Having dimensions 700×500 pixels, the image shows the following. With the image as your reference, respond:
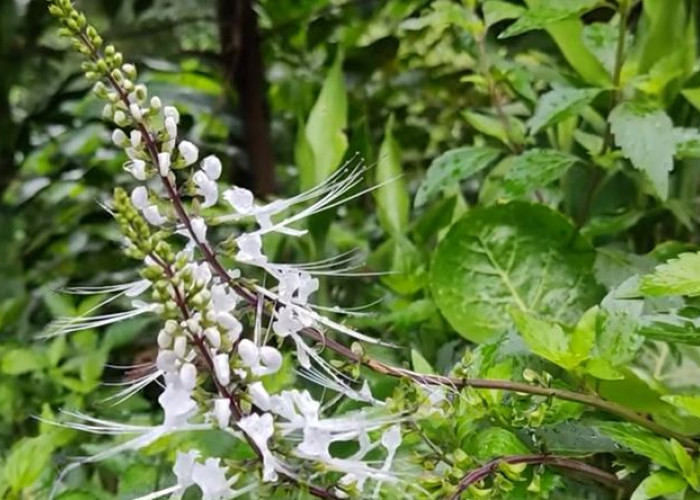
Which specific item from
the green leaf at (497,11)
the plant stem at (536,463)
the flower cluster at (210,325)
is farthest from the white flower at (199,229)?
the green leaf at (497,11)

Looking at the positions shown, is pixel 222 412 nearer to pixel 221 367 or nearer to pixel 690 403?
pixel 221 367

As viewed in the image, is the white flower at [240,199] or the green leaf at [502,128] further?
the green leaf at [502,128]

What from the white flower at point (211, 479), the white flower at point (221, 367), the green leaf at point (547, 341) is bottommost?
the green leaf at point (547, 341)

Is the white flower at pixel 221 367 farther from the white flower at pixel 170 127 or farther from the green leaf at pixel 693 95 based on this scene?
the green leaf at pixel 693 95

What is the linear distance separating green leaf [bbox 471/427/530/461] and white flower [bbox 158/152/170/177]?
0.54 ft

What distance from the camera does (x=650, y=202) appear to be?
70 cm

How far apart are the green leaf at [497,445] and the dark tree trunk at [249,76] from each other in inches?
24.2

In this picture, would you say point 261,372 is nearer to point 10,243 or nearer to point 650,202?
point 650,202

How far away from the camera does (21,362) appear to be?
2.28 ft

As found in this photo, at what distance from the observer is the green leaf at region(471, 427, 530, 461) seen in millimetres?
381

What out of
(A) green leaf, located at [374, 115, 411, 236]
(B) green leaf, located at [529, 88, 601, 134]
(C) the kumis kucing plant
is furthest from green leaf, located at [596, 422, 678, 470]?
(A) green leaf, located at [374, 115, 411, 236]

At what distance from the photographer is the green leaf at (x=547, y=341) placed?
405 mm

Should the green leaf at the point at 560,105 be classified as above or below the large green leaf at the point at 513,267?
above

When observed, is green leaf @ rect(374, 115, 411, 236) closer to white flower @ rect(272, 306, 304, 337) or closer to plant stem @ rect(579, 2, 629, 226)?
plant stem @ rect(579, 2, 629, 226)
